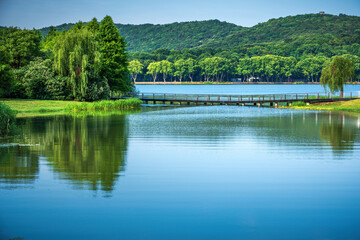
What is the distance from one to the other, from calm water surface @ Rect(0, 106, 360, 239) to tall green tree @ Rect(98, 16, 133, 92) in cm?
4150

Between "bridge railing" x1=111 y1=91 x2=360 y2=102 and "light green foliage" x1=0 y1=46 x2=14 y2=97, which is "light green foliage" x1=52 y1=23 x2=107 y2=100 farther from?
"bridge railing" x1=111 y1=91 x2=360 y2=102

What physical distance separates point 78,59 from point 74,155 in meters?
39.7

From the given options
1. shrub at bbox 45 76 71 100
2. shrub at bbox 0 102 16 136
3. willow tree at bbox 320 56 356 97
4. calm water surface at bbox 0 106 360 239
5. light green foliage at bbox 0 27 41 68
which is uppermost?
light green foliage at bbox 0 27 41 68

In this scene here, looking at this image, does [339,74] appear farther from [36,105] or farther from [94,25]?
[36,105]

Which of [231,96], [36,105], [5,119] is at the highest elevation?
[231,96]

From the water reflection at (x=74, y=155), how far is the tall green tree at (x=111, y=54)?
35755 millimetres

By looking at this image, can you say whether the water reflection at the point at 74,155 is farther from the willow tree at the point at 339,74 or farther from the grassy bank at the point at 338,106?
the willow tree at the point at 339,74

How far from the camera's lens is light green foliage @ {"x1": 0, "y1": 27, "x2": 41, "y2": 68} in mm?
61906

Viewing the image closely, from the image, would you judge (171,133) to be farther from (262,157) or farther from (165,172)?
(165,172)

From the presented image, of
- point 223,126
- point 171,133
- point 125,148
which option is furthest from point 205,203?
point 223,126

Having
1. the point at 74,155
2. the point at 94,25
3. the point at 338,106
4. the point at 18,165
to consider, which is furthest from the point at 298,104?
the point at 18,165

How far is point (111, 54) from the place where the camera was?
66062 millimetres

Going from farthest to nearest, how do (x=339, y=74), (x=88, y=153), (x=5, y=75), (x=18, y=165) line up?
(x=339, y=74)
(x=5, y=75)
(x=88, y=153)
(x=18, y=165)

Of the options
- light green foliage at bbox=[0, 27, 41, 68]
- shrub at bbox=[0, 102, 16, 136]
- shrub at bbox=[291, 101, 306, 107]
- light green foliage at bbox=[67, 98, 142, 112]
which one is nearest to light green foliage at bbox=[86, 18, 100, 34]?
light green foliage at bbox=[0, 27, 41, 68]
